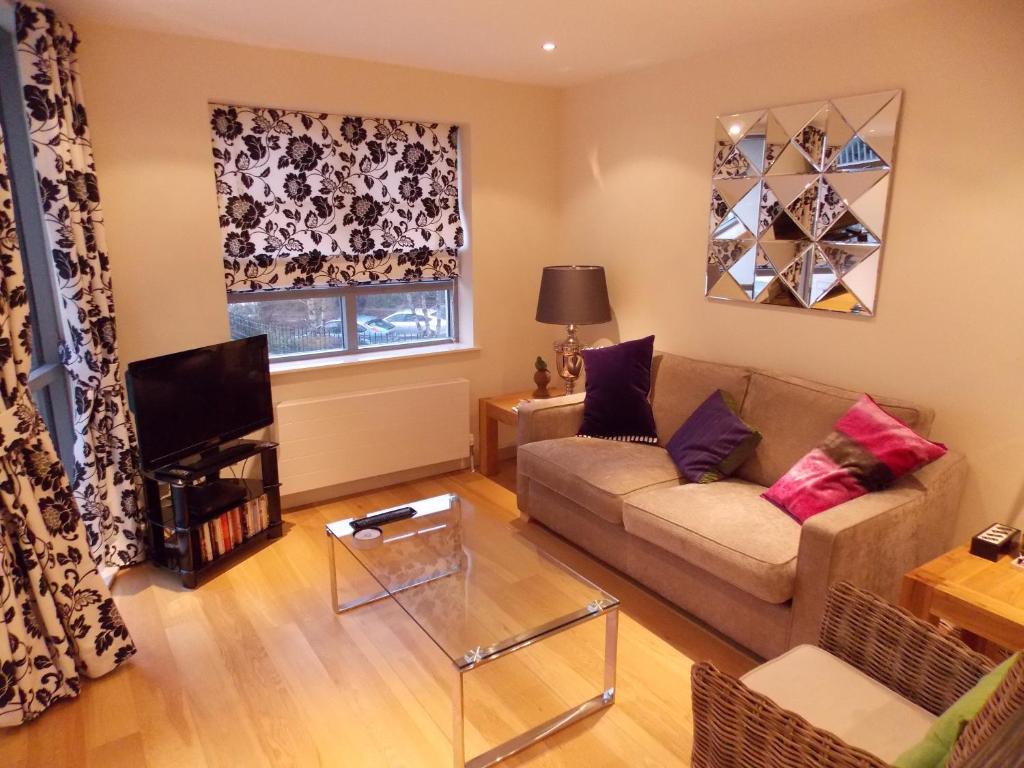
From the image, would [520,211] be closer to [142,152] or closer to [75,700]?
[142,152]

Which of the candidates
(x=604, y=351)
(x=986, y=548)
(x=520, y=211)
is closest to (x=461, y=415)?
(x=604, y=351)

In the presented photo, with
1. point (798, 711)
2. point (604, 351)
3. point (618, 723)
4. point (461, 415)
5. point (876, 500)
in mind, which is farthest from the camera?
point (461, 415)

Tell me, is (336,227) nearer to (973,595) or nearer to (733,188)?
(733,188)

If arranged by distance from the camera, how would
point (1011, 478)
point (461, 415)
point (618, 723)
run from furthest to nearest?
point (461, 415) < point (1011, 478) < point (618, 723)

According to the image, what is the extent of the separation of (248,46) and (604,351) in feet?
7.52

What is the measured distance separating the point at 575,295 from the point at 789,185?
1.25m

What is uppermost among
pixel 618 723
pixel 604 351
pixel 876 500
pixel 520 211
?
pixel 520 211

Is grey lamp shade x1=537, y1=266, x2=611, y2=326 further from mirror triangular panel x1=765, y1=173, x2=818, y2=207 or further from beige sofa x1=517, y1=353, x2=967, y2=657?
mirror triangular panel x1=765, y1=173, x2=818, y2=207

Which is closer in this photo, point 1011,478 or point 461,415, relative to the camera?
point 1011,478

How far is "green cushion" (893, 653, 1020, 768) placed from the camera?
3.92ft

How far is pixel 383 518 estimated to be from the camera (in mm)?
2771

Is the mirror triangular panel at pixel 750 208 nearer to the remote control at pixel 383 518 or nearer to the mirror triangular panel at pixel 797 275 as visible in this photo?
the mirror triangular panel at pixel 797 275

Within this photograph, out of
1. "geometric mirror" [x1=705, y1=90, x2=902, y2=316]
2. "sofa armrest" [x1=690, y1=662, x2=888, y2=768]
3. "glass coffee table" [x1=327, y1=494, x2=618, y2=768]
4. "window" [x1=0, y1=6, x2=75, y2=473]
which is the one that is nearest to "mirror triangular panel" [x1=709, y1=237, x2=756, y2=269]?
"geometric mirror" [x1=705, y1=90, x2=902, y2=316]

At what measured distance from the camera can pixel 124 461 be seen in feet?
9.87
